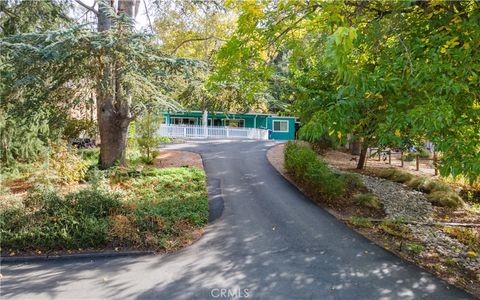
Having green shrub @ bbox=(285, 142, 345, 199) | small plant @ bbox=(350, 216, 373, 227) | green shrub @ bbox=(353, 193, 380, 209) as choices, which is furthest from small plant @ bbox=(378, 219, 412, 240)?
green shrub @ bbox=(285, 142, 345, 199)

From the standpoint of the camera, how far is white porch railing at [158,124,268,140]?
82.9ft

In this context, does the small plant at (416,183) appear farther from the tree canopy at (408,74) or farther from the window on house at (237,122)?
the window on house at (237,122)

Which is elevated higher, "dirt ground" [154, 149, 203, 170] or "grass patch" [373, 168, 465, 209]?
"dirt ground" [154, 149, 203, 170]

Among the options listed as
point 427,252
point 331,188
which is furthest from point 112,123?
point 427,252

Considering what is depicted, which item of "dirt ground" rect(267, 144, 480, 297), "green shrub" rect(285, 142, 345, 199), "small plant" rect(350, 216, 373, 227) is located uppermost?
"green shrub" rect(285, 142, 345, 199)

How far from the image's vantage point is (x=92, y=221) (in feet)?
21.1

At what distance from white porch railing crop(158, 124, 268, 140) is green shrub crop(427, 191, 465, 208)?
1731 cm

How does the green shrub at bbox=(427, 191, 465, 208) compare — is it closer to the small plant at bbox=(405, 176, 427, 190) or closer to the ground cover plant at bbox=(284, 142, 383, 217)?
the small plant at bbox=(405, 176, 427, 190)

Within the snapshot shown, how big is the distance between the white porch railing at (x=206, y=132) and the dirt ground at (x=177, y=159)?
840cm

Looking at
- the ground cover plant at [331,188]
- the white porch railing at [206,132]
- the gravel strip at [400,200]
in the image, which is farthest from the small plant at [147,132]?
the white porch railing at [206,132]

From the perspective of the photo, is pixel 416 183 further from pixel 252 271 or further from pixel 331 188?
pixel 252 271

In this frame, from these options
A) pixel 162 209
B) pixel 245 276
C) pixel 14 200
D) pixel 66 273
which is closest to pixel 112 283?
pixel 66 273

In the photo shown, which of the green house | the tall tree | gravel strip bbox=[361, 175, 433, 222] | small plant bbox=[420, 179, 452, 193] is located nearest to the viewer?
the tall tree

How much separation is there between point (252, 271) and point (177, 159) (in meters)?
10.1
